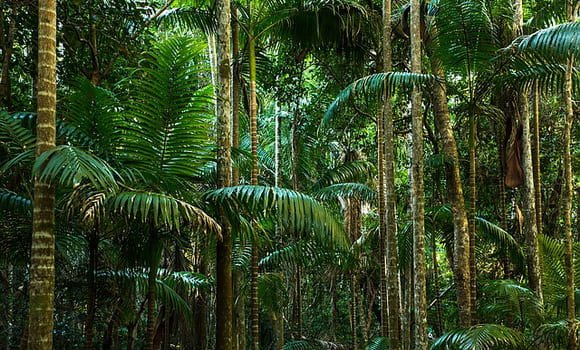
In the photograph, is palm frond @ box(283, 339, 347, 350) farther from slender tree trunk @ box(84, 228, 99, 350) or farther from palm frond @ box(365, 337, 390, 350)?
slender tree trunk @ box(84, 228, 99, 350)

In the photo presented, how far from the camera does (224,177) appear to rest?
5965mm

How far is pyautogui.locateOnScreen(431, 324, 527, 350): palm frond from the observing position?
5.72 metres

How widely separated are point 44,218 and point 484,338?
3835mm

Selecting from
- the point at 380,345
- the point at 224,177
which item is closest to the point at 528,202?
the point at 380,345

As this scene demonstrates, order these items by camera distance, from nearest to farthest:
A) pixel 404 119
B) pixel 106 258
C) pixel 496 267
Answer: pixel 106 258 < pixel 404 119 < pixel 496 267

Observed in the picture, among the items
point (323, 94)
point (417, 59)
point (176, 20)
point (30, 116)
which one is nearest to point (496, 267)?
point (323, 94)

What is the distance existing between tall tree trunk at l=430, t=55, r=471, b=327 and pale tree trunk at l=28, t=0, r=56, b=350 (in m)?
4.20

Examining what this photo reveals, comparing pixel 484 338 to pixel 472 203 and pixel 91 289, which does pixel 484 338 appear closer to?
pixel 472 203

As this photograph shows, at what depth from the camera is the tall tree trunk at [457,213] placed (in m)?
6.88

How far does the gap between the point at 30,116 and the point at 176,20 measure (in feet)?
11.6

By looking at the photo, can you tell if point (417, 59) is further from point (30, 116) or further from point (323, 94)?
point (323, 94)

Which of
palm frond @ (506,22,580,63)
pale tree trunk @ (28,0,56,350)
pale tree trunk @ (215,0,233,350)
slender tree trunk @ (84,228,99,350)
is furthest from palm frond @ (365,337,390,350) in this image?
pale tree trunk @ (28,0,56,350)

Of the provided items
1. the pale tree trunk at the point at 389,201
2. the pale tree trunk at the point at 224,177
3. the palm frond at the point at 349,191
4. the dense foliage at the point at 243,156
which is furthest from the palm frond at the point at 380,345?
the pale tree trunk at the point at 224,177

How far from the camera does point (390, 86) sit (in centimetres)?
629
